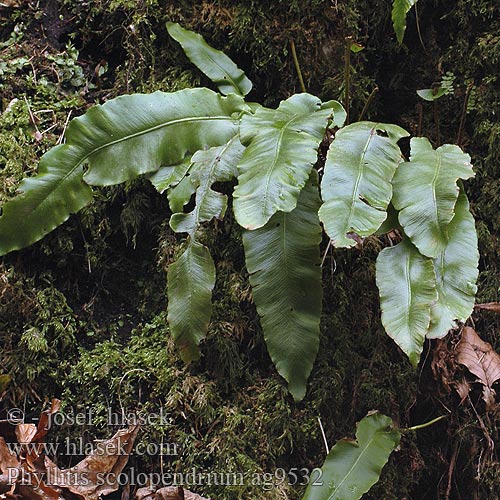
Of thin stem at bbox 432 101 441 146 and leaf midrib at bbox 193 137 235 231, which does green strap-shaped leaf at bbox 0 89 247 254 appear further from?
thin stem at bbox 432 101 441 146

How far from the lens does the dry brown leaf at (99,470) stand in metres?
2.04

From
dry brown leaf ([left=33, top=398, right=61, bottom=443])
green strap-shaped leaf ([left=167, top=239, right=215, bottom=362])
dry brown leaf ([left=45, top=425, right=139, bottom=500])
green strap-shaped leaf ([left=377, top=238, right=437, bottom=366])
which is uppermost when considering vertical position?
A: green strap-shaped leaf ([left=377, top=238, right=437, bottom=366])

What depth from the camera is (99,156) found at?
2182 millimetres

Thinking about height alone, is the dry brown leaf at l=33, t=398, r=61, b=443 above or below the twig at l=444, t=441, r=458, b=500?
above

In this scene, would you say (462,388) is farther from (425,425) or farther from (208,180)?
(208,180)

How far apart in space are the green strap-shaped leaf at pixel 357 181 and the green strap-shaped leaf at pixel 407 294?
16 cm

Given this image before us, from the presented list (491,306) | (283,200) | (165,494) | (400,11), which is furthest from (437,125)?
(165,494)

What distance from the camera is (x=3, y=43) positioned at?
2727mm

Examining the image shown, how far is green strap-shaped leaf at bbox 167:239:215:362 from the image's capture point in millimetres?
2020

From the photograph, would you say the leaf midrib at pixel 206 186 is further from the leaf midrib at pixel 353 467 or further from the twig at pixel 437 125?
the twig at pixel 437 125

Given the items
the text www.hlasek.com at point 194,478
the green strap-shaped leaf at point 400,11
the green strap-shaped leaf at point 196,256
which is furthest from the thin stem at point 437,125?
the text www.hlasek.com at point 194,478

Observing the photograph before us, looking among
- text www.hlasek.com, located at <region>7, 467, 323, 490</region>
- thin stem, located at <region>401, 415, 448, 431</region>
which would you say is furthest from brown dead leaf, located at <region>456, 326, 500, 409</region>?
text www.hlasek.com, located at <region>7, 467, 323, 490</region>

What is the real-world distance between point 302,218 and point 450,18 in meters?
1.28

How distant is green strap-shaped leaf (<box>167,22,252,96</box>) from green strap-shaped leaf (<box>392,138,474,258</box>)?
2.48 ft
